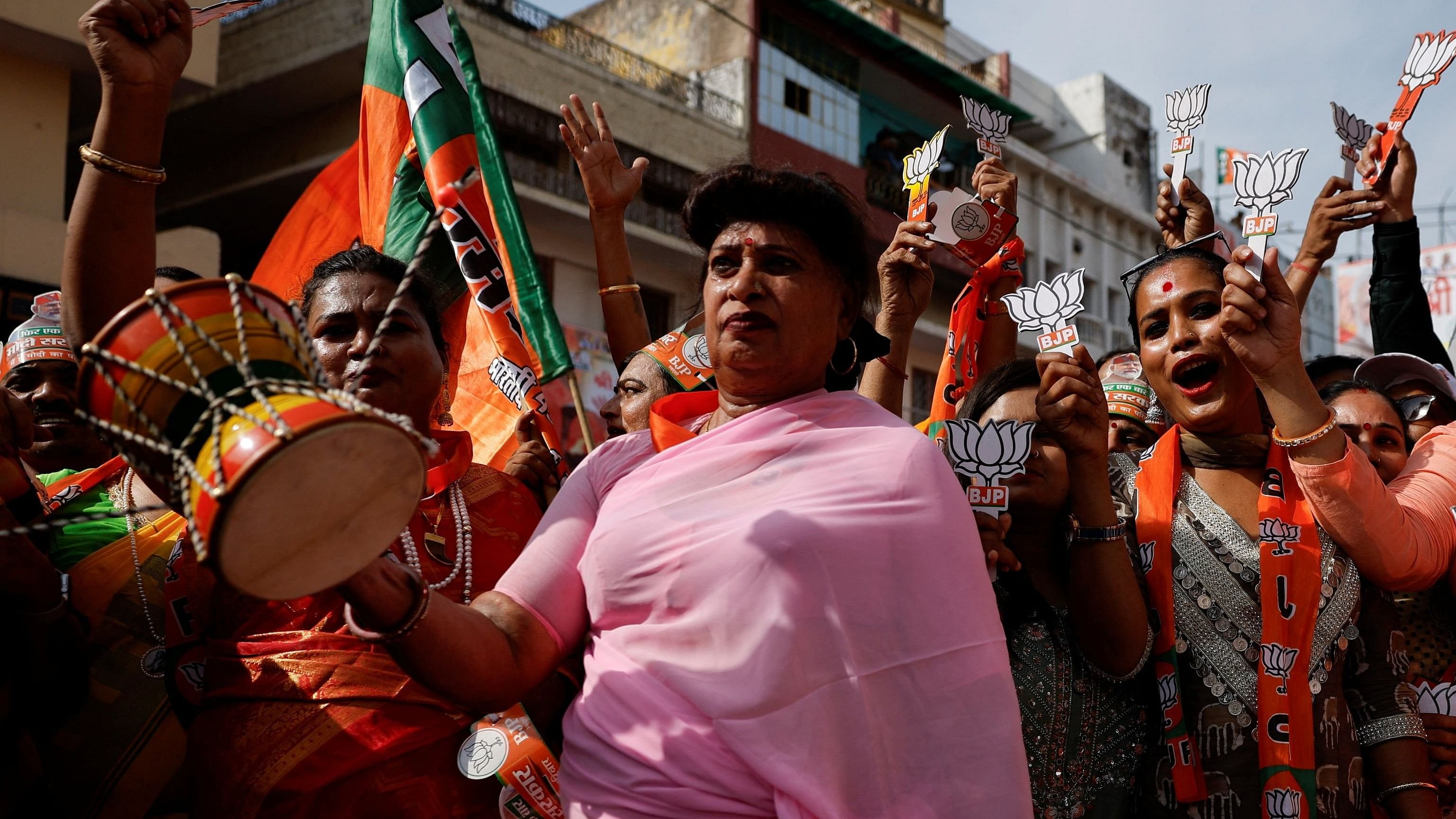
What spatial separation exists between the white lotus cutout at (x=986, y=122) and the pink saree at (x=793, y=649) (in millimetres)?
1735

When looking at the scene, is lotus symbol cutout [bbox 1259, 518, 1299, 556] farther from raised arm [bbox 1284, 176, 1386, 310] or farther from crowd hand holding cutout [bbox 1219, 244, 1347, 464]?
raised arm [bbox 1284, 176, 1386, 310]

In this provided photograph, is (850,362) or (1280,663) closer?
(850,362)

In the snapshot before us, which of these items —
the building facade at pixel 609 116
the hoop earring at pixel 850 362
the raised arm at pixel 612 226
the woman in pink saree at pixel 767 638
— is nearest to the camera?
the woman in pink saree at pixel 767 638

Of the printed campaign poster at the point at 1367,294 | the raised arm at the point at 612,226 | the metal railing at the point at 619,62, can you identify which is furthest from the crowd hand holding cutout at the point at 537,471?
the metal railing at the point at 619,62

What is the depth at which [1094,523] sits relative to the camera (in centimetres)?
256

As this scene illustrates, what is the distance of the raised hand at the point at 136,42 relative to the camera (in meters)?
2.03

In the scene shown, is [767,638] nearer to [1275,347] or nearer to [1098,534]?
[1098,534]

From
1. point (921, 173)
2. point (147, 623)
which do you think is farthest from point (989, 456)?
point (147, 623)

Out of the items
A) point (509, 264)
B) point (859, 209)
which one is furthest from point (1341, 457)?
point (509, 264)

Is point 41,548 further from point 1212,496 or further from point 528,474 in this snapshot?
point 1212,496

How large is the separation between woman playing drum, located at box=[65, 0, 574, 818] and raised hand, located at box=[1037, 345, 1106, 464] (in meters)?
1.17

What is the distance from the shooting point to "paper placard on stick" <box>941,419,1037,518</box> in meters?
2.47

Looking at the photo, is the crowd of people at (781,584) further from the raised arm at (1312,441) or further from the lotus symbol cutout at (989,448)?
the lotus symbol cutout at (989,448)

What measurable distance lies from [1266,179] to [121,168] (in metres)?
2.53
